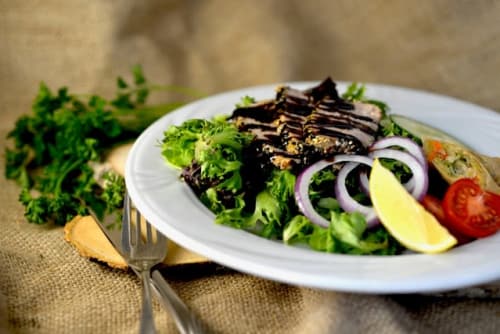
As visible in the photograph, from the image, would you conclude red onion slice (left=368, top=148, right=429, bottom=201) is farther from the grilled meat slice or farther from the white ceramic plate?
the white ceramic plate

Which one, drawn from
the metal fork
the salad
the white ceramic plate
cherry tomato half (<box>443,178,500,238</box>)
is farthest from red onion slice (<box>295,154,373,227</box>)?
the metal fork

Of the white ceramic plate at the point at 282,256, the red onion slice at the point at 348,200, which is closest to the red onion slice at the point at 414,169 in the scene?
the red onion slice at the point at 348,200

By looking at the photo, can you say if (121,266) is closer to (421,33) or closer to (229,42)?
(229,42)

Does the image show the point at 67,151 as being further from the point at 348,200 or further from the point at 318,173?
the point at 348,200

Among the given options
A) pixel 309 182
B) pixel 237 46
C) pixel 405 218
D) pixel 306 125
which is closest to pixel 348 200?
pixel 309 182

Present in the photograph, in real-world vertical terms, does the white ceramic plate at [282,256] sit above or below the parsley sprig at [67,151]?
above

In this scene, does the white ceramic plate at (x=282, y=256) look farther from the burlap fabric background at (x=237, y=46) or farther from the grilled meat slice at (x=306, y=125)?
the burlap fabric background at (x=237, y=46)

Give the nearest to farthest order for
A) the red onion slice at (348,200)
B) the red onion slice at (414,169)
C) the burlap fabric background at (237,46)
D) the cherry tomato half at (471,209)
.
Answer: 1. the cherry tomato half at (471,209)
2. the red onion slice at (348,200)
3. the red onion slice at (414,169)
4. the burlap fabric background at (237,46)

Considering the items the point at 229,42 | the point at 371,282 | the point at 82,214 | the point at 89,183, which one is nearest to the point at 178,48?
the point at 229,42
